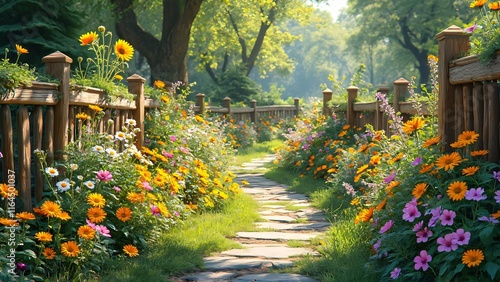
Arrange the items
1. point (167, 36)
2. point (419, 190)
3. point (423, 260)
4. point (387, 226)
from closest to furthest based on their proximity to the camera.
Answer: point (423, 260), point (419, 190), point (387, 226), point (167, 36)

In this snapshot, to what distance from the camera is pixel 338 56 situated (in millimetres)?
97875

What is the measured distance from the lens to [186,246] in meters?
5.66

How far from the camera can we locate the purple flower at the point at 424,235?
405 centimetres

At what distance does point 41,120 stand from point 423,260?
299cm

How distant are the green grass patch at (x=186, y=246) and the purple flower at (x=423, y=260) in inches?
68.9

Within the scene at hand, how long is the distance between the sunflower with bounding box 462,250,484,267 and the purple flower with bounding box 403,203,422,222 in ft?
1.93

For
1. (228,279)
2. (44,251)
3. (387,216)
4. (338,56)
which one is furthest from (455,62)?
(338,56)

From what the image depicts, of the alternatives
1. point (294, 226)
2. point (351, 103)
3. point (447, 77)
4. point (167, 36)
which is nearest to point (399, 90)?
point (294, 226)

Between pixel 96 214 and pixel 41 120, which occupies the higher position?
pixel 41 120

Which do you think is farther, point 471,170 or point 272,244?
point 272,244

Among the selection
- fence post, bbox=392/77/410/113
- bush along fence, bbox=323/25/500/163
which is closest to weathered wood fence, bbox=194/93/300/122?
fence post, bbox=392/77/410/113

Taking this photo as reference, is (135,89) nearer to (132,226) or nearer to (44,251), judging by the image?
(132,226)

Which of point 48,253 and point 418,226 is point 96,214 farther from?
point 418,226

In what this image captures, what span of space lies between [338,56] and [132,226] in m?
94.4
